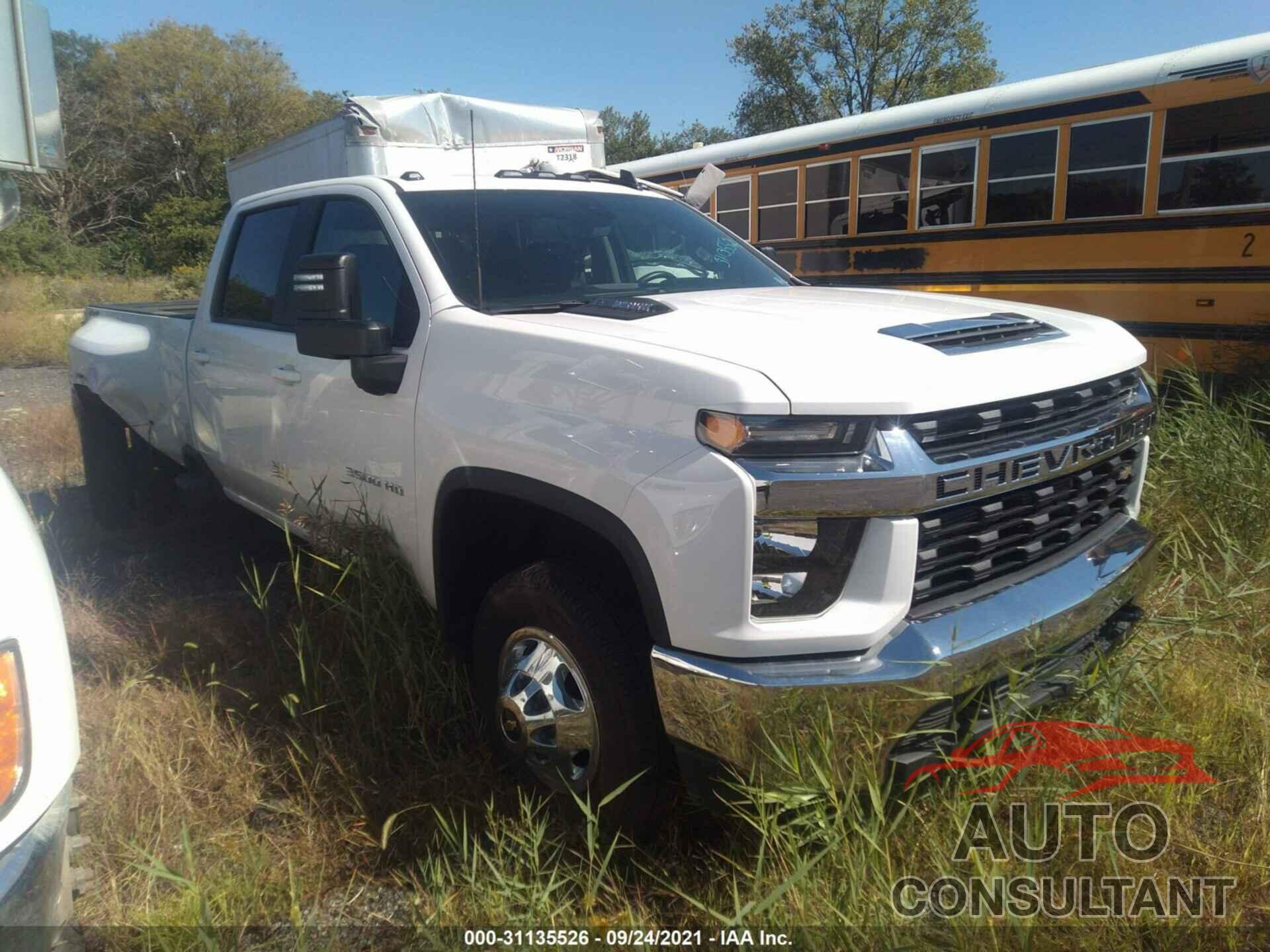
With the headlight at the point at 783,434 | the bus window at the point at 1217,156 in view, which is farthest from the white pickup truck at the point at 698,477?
the bus window at the point at 1217,156

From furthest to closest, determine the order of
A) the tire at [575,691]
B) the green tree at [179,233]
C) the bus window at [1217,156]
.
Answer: the green tree at [179,233]
the bus window at [1217,156]
the tire at [575,691]

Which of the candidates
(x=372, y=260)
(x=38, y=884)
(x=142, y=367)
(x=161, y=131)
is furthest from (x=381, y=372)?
(x=161, y=131)

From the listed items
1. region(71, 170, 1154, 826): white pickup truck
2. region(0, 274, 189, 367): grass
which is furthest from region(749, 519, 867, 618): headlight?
region(0, 274, 189, 367): grass

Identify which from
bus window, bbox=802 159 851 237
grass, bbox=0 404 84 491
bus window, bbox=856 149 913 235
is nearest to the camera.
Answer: grass, bbox=0 404 84 491

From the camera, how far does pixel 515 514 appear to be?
8.85 ft

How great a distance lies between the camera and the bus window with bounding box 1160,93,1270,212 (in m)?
6.57

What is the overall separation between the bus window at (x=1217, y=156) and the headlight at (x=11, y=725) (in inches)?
304

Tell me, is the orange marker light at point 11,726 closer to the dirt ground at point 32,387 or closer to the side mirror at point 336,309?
the side mirror at point 336,309

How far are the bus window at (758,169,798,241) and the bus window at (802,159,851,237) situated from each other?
20 cm

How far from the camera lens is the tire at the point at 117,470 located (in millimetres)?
5242

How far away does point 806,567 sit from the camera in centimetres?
204

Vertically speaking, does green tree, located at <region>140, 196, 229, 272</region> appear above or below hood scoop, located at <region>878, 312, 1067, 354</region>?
above

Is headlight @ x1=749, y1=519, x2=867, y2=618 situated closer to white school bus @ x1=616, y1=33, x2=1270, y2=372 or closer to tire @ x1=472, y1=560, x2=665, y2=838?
tire @ x1=472, y1=560, x2=665, y2=838

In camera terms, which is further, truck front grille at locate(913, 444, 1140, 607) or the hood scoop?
the hood scoop
